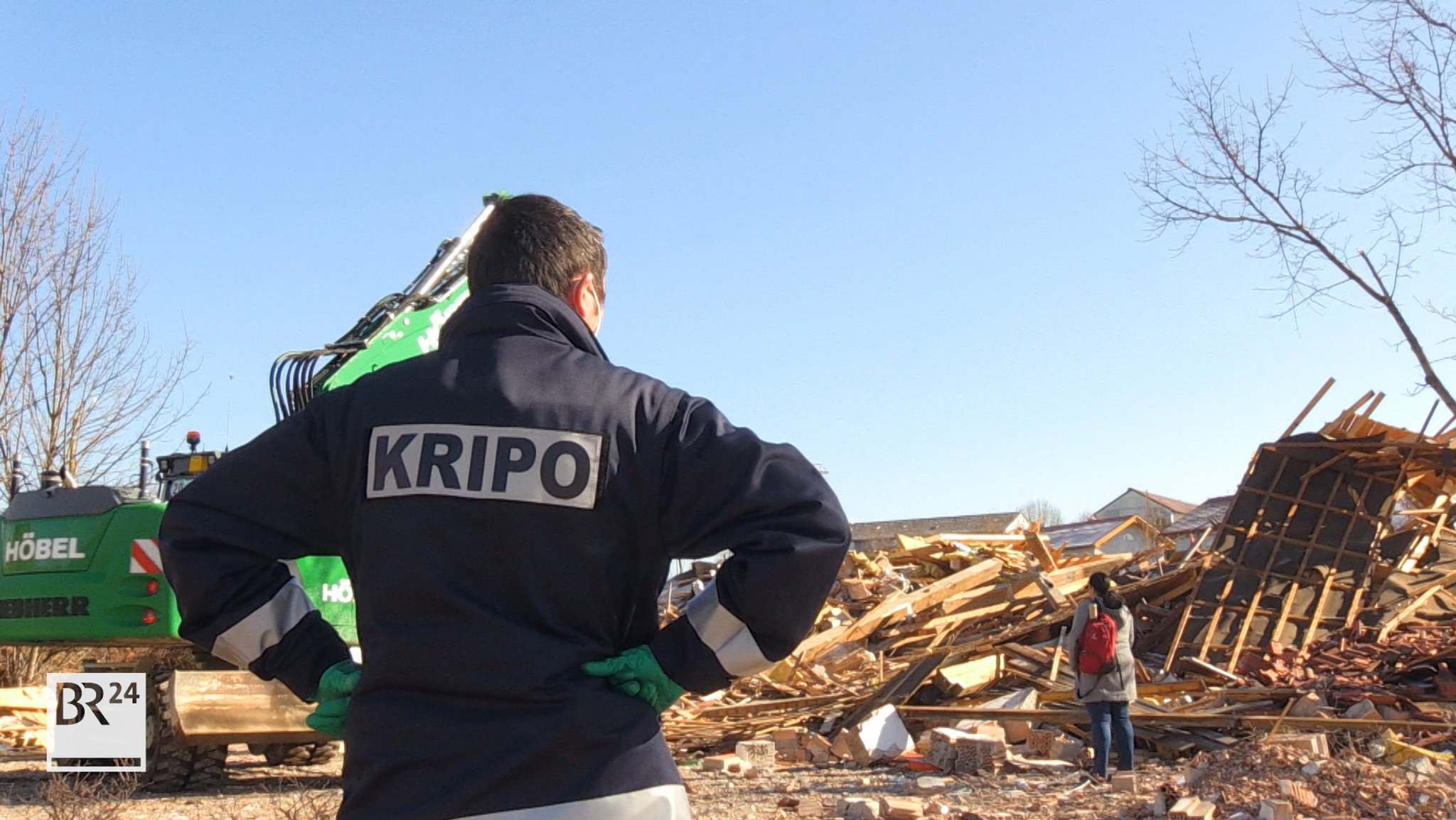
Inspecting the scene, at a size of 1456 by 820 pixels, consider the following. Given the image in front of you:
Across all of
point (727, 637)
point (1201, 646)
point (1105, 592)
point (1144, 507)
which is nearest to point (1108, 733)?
point (1105, 592)

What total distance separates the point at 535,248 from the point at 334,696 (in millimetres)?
874

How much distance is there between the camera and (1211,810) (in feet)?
24.7

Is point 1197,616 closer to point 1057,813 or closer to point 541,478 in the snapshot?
point 1057,813

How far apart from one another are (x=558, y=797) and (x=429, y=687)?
0.88ft

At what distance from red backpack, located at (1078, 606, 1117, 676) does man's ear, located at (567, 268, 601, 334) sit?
8.23 m

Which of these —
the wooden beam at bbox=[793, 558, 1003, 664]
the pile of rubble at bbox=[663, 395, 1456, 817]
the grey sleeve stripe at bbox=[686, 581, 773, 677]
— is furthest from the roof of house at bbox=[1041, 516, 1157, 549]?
the grey sleeve stripe at bbox=[686, 581, 773, 677]

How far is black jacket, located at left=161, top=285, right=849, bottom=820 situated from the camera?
6.71ft

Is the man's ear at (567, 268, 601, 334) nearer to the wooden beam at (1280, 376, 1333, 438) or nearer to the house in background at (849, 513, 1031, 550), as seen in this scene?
the wooden beam at (1280, 376, 1333, 438)

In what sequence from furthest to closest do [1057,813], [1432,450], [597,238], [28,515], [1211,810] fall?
1. [1432,450]
2. [28,515]
3. [1057,813]
4. [1211,810]
5. [597,238]

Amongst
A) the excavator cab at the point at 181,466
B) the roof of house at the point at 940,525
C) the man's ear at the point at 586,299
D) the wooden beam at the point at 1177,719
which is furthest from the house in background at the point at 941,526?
the man's ear at the point at 586,299

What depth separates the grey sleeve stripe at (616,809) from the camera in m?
2.01

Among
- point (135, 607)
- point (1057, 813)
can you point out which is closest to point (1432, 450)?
point (1057, 813)

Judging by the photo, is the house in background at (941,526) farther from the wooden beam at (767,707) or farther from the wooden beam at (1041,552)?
the wooden beam at (767,707)

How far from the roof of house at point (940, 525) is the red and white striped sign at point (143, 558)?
45.4m
